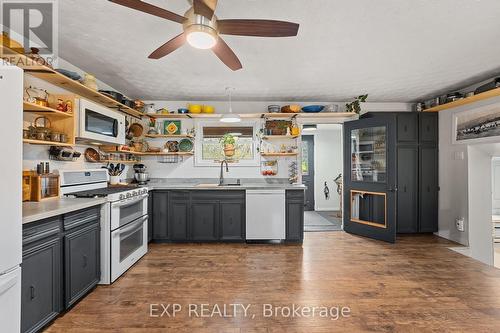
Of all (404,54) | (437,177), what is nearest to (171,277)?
(404,54)

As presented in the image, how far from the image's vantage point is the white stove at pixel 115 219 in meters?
2.45

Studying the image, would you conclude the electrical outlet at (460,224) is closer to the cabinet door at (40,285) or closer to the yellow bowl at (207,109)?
the yellow bowl at (207,109)

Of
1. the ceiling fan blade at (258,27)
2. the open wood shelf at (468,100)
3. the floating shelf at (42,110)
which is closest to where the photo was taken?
the ceiling fan blade at (258,27)

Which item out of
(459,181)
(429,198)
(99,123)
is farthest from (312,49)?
(429,198)

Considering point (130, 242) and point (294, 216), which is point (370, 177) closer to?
point (294, 216)

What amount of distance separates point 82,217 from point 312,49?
8.95ft

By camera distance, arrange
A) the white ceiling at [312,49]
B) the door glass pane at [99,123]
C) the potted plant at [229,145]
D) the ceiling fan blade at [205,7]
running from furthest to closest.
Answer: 1. the potted plant at [229,145]
2. the door glass pane at [99,123]
3. the white ceiling at [312,49]
4. the ceiling fan blade at [205,7]

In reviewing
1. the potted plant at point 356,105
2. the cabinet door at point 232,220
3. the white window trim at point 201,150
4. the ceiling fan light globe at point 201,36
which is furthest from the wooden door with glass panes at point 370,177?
the ceiling fan light globe at point 201,36

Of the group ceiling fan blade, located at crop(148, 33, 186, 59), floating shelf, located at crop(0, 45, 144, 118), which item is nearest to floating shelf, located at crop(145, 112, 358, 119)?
floating shelf, located at crop(0, 45, 144, 118)

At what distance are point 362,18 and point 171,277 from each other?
10.1ft

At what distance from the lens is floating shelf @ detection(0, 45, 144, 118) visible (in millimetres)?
1904

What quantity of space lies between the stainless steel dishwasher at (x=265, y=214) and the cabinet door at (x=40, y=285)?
233 cm

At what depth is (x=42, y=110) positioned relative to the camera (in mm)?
2188

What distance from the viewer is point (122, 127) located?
325 cm
